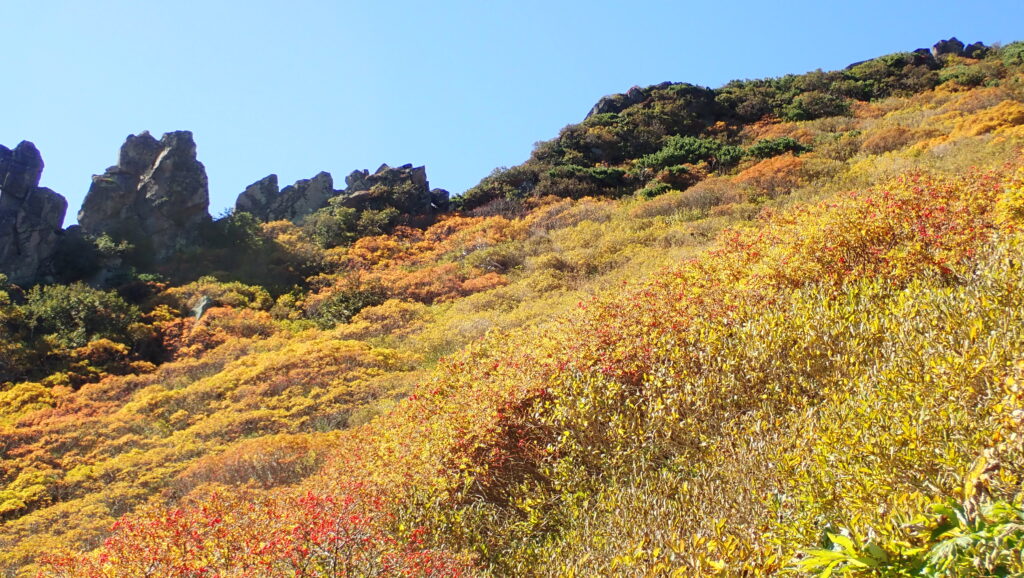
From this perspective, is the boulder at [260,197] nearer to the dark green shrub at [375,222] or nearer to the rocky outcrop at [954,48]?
the dark green shrub at [375,222]

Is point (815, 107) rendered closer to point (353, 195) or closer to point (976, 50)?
point (976, 50)

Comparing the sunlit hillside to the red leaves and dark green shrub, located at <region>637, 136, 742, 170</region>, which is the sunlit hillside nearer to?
the red leaves

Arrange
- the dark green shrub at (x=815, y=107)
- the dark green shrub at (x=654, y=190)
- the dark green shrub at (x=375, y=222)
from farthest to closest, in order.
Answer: the dark green shrub at (x=815, y=107), the dark green shrub at (x=375, y=222), the dark green shrub at (x=654, y=190)

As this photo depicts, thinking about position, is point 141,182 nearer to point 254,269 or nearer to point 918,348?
point 254,269

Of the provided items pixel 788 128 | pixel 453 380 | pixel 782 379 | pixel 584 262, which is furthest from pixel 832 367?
pixel 788 128

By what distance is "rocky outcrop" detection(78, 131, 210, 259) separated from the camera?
27891mm

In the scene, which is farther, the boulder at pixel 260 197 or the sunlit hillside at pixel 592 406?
the boulder at pixel 260 197

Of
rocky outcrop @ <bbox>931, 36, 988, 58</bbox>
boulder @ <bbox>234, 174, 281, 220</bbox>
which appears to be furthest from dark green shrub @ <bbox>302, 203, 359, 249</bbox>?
rocky outcrop @ <bbox>931, 36, 988, 58</bbox>

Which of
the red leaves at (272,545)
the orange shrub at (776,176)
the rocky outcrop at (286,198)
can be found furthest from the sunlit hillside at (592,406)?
the rocky outcrop at (286,198)

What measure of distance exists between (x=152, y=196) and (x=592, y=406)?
29.0m

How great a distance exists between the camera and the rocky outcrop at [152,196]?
27891mm

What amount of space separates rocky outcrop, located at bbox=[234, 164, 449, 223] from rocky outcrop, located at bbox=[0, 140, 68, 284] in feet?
33.3

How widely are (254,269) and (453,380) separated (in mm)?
20362

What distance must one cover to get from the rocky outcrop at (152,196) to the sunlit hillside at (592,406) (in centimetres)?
659
